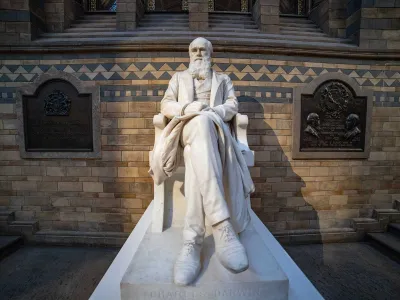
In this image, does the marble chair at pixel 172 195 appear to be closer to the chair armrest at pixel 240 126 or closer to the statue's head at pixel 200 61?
the chair armrest at pixel 240 126

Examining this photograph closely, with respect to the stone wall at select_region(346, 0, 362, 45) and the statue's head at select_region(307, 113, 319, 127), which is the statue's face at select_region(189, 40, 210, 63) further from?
the stone wall at select_region(346, 0, 362, 45)

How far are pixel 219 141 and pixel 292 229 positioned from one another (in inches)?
114

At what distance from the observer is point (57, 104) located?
3600 millimetres

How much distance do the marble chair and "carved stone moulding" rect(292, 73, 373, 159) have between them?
1.83 metres

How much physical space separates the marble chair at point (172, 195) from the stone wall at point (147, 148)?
1449mm

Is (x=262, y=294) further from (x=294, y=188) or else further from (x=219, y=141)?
(x=294, y=188)

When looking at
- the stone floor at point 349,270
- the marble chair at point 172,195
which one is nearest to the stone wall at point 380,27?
the marble chair at point 172,195

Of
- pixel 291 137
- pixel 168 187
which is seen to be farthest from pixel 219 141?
pixel 291 137

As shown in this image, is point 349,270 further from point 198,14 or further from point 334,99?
point 198,14

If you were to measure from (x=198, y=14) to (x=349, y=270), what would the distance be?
4.53 meters

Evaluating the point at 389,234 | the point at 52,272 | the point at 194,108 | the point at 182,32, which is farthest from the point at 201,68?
the point at 389,234

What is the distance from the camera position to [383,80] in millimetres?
3881

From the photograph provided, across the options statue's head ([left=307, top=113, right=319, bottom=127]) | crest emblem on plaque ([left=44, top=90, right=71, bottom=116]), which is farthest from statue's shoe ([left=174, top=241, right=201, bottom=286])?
crest emblem on plaque ([left=44, top=90, right=71, bottom=116])

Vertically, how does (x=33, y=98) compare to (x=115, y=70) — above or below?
below
